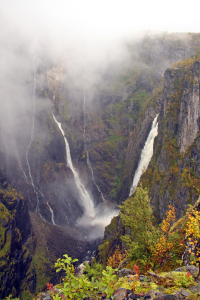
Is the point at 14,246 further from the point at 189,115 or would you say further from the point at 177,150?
the point at 189,115

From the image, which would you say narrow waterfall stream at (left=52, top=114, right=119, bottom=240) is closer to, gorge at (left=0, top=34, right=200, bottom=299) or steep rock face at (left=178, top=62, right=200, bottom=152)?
gorge at (left=0, top=34, right=200, bottom=299)

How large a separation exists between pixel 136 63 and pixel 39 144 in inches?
3110

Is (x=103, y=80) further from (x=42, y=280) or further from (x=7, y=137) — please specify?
(x=42, y=280)

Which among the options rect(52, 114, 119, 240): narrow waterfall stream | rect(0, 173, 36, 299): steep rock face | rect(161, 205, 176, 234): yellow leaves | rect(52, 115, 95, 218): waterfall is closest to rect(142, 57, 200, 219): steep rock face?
rect(161, 205, 176, 234): yellow leaves

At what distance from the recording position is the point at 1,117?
247 ft

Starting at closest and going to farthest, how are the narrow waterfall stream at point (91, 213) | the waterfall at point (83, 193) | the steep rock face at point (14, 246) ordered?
the steep rock face at point (14, 246), the narrow waterfall stream at point (91, 213), the waterfall at point (83, 193)

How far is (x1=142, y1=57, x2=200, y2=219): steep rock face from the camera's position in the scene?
33656 mm

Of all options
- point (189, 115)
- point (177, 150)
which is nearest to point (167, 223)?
point (177, 150)

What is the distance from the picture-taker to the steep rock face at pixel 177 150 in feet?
110

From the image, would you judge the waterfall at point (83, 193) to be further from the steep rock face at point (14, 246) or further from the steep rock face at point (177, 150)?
the steep rock face at point (177, 150)

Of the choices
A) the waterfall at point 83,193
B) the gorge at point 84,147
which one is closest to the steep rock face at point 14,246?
the gorge at point 84,147

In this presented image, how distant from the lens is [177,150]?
40750mm

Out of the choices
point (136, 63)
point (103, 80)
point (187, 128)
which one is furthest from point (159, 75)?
point (187, 128)

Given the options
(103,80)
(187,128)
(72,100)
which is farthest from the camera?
(103,80)
